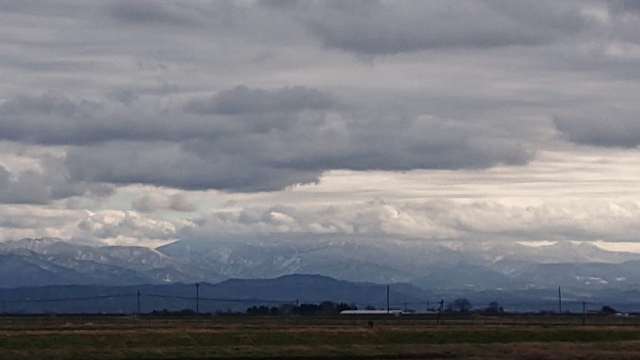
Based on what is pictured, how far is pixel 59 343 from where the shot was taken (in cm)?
8806

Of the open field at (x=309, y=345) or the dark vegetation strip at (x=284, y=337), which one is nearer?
the open field at (x=309, y=345)

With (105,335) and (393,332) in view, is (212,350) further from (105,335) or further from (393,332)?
(393,332)

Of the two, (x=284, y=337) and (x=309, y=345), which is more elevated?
(x=284, y=337)

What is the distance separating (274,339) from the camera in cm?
9306

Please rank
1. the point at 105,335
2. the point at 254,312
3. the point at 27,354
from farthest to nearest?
the point at 254,312, the point at 105,335, the point at 27,354

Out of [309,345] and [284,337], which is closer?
[309,345]

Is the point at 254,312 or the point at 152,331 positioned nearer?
the point at 152,331

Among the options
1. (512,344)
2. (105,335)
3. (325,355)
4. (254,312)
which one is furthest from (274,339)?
(254,312)

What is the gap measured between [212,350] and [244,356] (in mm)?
2887

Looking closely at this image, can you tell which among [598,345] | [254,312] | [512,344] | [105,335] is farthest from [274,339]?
[254,312]

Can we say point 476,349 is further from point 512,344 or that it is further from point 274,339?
point 274,339

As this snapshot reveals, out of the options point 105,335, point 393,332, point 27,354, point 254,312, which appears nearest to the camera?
point 27,354

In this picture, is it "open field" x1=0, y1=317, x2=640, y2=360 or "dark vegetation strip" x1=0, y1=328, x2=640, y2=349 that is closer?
"open field" x1=0, y1=317, x2=640, y2=360

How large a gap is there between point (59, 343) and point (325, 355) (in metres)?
19.1
